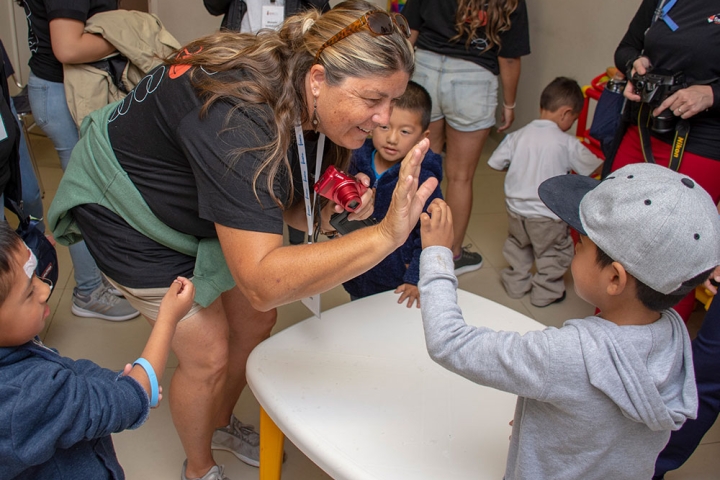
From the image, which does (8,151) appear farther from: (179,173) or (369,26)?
(369,26)

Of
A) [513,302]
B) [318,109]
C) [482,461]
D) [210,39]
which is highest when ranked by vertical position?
[210,39]

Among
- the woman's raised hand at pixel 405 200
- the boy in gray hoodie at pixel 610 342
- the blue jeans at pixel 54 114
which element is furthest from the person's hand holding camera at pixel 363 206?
the blue jeans at pixel 54 114

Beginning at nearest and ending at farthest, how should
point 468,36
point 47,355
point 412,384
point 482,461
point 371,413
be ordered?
1. point 47,355
2. point 482,461
3. point 371,413
4. point 412,384
5. point 468,36

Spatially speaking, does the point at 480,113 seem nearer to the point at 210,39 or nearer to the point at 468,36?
the point at 468,36

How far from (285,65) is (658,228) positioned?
850 mm

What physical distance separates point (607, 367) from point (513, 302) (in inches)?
79.2

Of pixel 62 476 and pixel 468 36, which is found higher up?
pixel 468 36

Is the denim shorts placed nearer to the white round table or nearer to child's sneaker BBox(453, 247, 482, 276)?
child's sneaker BBox(453, 247, 482, 276)

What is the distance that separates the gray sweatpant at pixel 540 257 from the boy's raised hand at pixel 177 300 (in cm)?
197

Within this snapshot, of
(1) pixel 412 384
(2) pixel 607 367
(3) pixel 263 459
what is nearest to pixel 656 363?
(2) pixel 607 367

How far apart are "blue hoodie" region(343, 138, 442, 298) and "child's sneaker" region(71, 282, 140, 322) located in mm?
1114

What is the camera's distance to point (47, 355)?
1.17 meters

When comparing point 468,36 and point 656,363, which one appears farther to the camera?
point 468,36

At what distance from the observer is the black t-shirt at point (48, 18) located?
90.7 inches
